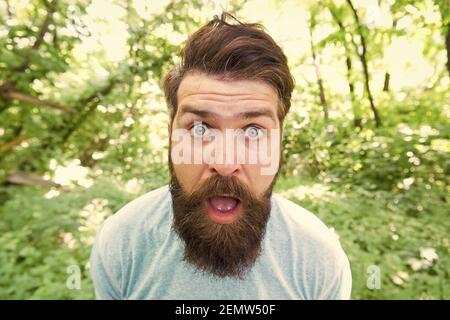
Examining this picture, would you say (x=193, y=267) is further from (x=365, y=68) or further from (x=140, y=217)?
(x=365, y=68)

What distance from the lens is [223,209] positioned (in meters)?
0.78

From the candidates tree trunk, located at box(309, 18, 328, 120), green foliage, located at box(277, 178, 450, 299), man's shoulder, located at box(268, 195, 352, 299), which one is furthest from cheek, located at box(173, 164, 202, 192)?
tree trunk, located at box(309, 18, 328, 120)

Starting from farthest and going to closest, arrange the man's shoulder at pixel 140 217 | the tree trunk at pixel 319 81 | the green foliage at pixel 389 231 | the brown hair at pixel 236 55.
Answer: the tree trunk at pixel 319 81, the green foliage at pixel 389 231, the man's shoulder at pixel 140 217, the brown hair at pixel 236 55

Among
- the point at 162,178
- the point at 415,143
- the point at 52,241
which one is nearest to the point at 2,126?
the point at 52,241

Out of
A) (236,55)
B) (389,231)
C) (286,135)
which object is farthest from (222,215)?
(389,231)

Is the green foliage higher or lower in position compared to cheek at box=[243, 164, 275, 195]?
lower

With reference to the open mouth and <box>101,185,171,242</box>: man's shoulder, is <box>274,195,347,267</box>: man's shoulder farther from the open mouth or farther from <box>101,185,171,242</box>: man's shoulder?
<box>101,185,171,242</box>: man's shoulder

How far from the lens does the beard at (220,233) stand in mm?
761

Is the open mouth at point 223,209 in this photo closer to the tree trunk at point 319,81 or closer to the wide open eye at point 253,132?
the wide open eye at point 253,132

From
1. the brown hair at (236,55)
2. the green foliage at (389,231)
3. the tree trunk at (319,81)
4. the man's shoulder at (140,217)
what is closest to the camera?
the brown hair at (236,55)

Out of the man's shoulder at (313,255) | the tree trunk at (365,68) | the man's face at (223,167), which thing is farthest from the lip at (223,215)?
the tree trunk at (365,68)

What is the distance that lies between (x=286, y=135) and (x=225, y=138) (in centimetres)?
59

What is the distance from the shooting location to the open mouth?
76 cm

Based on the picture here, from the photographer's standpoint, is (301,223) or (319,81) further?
(319,81)
